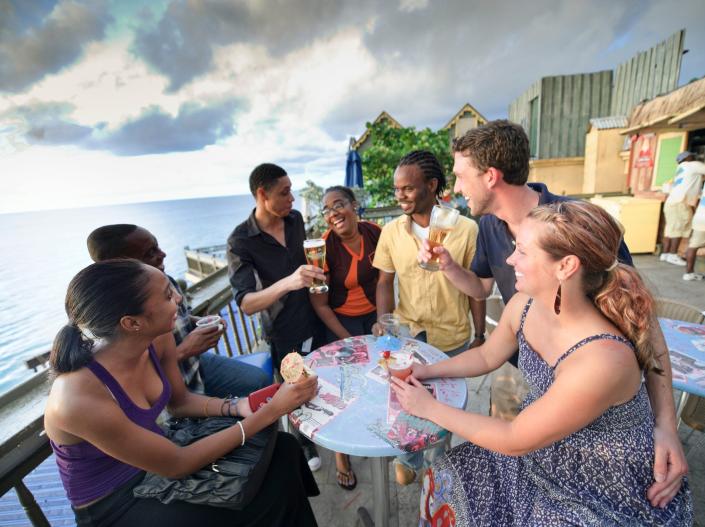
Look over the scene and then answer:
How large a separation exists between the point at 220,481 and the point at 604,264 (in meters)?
1.87

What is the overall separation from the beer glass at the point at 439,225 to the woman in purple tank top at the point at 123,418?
109 cm

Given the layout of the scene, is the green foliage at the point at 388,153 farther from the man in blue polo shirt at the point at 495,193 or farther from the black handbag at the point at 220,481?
the black handbag at the point at 220,481

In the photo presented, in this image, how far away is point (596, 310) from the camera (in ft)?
4.18

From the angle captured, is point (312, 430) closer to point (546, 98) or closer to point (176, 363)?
point (176, 363)

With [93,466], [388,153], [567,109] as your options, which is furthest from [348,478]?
[567,109]

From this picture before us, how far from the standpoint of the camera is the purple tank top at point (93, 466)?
1.25m

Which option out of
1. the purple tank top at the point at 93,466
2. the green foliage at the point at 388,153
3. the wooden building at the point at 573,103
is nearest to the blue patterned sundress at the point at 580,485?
the purple tank top at the point at 93,466

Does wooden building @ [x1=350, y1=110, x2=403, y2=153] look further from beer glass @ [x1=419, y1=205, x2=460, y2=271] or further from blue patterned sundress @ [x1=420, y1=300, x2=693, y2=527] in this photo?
blue patterned sundress @ [x1=420, y1=300, x2=693, y2=527]

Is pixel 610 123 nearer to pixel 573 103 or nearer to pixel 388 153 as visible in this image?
pixel 573 103

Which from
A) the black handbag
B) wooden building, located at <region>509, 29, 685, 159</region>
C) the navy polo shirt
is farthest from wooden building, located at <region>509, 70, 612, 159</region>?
the black handbag

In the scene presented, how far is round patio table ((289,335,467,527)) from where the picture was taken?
132 centimetres

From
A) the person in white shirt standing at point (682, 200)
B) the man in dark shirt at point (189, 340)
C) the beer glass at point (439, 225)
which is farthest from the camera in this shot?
the person in white shirt standing at point (682, 200)

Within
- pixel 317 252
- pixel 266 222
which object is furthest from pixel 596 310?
pixel 266 222

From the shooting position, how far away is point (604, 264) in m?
1.20
